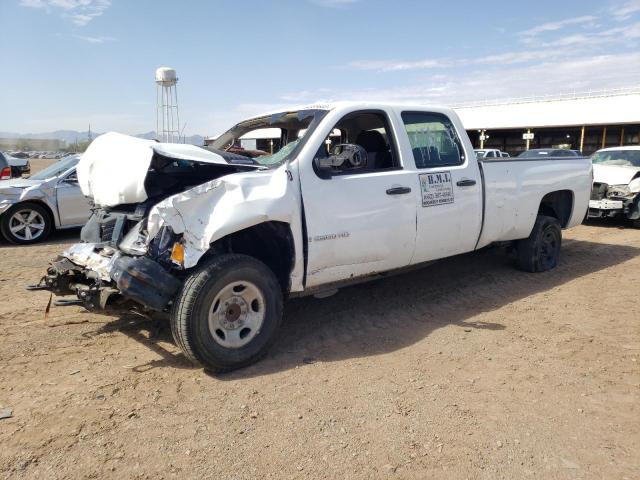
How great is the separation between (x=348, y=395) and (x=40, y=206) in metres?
7.98

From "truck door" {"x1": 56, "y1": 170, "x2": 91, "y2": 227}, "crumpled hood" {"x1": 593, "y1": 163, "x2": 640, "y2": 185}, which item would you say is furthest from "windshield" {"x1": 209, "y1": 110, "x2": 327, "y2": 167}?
"crumpled hood" {"x1": 593, "y1": 163, "x2": 640, "y2": 185}

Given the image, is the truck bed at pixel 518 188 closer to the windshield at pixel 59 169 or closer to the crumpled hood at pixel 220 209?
the crumpled hood at pixel 220 209

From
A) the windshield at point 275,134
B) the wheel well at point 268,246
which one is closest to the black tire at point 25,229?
the windshield at point 275,134

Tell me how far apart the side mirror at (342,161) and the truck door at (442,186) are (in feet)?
2.10

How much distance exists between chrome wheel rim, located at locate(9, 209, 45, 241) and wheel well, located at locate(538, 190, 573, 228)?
8.45 metres

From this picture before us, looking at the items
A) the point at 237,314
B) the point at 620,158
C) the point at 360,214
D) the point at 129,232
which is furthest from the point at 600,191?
the point at 129,232

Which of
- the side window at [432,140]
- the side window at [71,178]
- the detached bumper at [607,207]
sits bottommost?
the detached bumper at [607,207]

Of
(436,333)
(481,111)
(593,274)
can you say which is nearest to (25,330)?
(436,333)

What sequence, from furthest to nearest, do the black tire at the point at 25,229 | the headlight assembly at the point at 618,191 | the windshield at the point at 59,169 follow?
the headlight assembly at the point at 618,191
the windshield at the point at 59,169
the black tire at the point at 25,229

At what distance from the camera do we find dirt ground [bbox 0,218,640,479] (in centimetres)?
270

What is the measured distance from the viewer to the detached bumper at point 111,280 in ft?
11.3

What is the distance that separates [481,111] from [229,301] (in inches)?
1718

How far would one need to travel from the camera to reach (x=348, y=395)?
11.2ft

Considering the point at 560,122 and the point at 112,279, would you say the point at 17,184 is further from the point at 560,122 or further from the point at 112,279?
the point at 560,122
